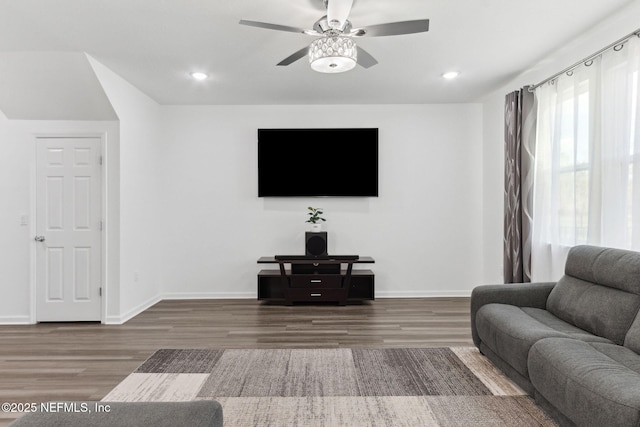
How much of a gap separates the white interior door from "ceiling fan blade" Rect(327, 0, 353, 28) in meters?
3.03

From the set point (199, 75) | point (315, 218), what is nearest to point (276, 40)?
point (199, 75)

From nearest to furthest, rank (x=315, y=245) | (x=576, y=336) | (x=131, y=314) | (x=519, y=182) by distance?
1. (x=576, y=336)
2. (x=519, y=182)
3. (x=131, y=314)
4. (x=315, y=245)

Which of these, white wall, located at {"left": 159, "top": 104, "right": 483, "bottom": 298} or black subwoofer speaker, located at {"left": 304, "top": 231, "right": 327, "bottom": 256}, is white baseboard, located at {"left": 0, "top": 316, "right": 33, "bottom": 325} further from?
black subwoofer speaker, located at {"left": 304, "top": 231, "right": 327, "bottom": 256}

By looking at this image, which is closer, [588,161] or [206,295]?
[588,161]

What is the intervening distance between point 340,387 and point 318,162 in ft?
10.9

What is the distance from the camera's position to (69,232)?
443cm

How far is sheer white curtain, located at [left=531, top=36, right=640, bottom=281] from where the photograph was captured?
2.96m

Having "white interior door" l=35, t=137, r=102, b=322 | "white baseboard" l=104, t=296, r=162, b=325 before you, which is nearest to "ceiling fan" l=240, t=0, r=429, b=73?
"white interior door" l=35, t=137, r=102, b=322

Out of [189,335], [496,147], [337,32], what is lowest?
[189,335]

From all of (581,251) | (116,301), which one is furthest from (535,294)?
(116,301)

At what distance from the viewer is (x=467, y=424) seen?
2.27 m

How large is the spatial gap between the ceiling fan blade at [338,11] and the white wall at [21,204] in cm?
288

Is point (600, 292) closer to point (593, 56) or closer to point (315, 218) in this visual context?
point (593, 56)

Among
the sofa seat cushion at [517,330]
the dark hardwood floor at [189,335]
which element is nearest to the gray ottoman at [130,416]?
the dark hardwood floor at [189,335]
